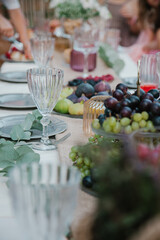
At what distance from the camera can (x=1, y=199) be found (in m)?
0.74

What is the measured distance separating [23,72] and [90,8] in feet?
4.30

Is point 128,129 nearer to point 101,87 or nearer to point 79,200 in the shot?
point 79,200

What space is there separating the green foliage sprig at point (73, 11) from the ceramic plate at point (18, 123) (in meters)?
1.95

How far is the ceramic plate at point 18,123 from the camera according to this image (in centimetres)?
110

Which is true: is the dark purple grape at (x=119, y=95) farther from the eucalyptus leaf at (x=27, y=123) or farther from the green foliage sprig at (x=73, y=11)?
the green foliage sprig at (x=73, y=11)

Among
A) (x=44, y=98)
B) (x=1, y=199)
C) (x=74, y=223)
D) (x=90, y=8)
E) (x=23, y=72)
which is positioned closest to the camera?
(x=74, y=223)

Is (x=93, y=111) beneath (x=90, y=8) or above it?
beneath

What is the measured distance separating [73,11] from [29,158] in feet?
7.78

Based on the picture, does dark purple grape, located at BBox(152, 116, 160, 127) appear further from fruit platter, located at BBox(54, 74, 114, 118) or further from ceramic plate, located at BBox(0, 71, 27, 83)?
ceramic plate, located at BBox(0, 71, 27, 83)

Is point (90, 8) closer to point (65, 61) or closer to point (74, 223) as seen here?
point (65, 61)

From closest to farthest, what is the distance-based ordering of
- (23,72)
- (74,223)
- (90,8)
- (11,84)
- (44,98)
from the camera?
(74,223) → (44,98) → (11,84) → (23,72) → (90,8)

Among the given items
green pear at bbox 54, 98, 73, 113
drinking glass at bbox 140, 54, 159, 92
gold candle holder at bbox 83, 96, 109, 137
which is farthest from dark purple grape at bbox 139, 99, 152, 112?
drinking glass at bbox 140, 54, 159, 92

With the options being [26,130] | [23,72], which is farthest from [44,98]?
[23,72]

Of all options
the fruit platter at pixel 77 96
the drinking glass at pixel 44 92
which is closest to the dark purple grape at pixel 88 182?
the drinking glass at pixel 44 92
